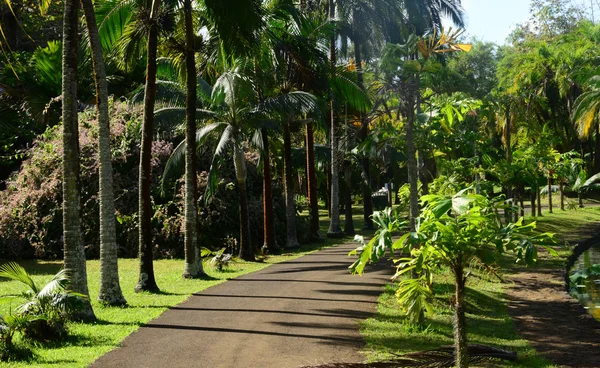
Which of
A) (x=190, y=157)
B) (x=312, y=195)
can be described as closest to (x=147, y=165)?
(x=190, y=157)

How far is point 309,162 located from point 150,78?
51.9 feet

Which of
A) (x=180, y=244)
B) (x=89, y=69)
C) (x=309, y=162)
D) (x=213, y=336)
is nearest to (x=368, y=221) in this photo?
(x=309, y=162)

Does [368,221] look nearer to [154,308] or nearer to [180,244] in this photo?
[180,244]

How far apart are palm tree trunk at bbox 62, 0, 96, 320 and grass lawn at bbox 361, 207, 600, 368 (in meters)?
5.40

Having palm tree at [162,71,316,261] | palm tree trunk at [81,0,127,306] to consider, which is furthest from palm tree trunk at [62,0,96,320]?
palm tree at [162,71,316,261]

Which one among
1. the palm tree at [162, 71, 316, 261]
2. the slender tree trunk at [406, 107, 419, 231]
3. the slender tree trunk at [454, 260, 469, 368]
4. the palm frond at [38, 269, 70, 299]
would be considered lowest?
the slender tree trunk at [454, 260, 469, 368]

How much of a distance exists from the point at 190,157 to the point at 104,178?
4.84m

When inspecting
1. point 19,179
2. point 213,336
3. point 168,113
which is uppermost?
point 168,113

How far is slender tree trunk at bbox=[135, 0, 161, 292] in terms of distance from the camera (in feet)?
54.9

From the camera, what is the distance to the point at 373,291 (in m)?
16.8

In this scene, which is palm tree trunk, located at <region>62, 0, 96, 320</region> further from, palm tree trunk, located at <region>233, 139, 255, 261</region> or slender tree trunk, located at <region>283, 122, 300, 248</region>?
slender tree trunk, located at <region>283, 122, 300, 248</region>

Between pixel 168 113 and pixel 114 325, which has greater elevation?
pixel 168 113

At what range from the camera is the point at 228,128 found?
24.0 m

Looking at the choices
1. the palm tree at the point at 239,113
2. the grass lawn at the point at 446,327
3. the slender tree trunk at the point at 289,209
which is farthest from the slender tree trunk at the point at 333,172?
the grass lawn at the point at 446,327
